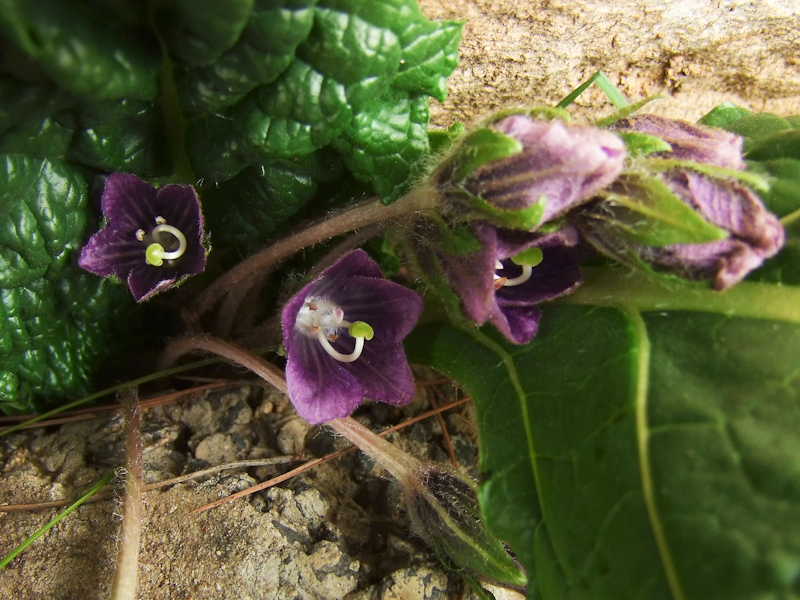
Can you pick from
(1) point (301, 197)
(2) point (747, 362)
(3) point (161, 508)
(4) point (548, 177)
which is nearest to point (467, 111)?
(1) point (301, 197)

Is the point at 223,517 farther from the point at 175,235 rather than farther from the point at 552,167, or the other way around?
the point at 552,167

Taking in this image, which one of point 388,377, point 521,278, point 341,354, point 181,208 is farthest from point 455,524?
point 181,208

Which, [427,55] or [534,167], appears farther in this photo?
[427,55]

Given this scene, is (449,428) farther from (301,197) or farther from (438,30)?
(438,30)

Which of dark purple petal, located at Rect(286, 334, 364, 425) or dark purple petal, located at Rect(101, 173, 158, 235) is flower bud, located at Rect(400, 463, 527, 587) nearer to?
dark purple petal, located at Rect(286, 334, 364, 425)

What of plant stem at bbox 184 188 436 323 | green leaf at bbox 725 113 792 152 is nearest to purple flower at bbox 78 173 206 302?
plant stem at bbox 184 188 436 323

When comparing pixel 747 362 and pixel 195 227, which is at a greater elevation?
pixel 747 362
